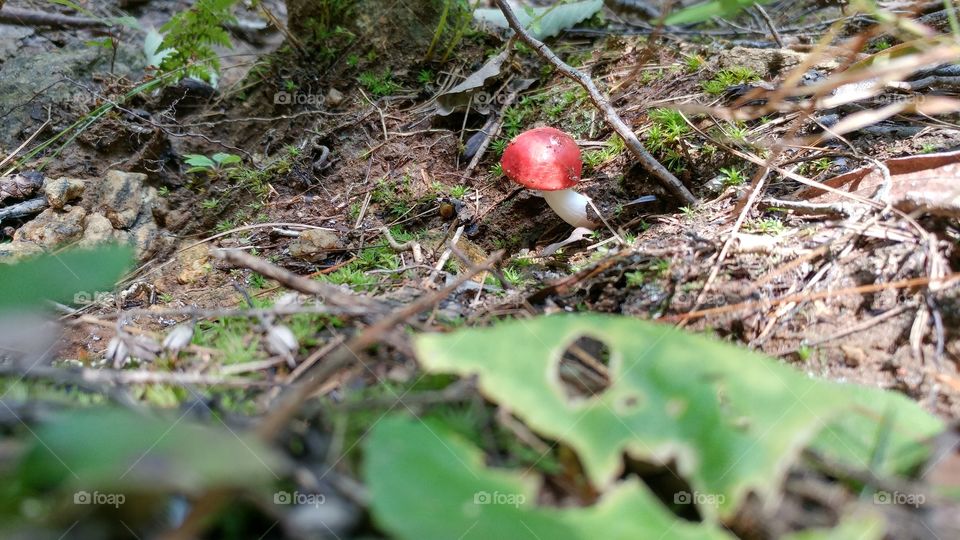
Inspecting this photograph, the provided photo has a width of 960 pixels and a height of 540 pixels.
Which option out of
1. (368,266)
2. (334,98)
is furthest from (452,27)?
(368,266)

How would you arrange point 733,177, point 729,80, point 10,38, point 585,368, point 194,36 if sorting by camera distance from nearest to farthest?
point 585,368
point 733,177
point 729,80
point 194,36
point 10,38

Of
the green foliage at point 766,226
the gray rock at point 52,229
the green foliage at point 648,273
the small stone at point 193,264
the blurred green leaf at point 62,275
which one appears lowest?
the small stone at point 193,264

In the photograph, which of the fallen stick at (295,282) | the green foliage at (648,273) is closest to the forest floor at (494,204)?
the green foliage at (648,273)

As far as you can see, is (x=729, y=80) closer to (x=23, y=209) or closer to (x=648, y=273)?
(x=648, y=273)

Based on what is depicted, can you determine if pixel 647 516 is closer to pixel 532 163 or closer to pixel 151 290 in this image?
pixel 532 163

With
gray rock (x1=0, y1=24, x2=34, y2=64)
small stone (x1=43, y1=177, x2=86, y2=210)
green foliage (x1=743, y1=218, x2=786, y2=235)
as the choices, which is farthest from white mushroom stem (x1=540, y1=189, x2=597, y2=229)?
gray rock (x1=0, y1=24, x2=34, y2=64)

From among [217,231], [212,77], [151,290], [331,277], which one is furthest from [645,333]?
[212,77]

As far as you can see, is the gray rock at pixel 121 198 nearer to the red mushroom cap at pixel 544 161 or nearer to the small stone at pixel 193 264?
the small stone at pixel 193 264
